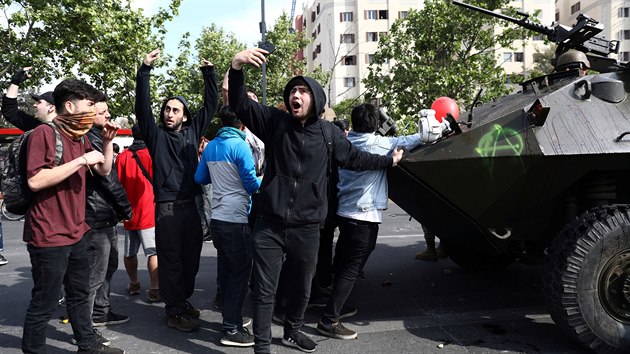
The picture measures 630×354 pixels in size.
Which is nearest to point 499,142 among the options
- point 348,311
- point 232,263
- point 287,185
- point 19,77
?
point 287,185

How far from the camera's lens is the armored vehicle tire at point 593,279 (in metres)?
3.08

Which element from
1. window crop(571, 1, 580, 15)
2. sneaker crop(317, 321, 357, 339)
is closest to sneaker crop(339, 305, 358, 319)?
sneaker crop(317, 321, 357, 339)

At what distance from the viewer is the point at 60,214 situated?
2.99 metres

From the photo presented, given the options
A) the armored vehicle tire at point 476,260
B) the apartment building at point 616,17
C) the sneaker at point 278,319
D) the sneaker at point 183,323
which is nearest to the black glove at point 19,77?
the sneaker at point 183,323

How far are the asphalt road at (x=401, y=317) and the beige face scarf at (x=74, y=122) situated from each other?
4.93 feet

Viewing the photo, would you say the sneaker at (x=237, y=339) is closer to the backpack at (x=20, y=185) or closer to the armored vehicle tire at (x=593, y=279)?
the backpack at (x=20, y=185)

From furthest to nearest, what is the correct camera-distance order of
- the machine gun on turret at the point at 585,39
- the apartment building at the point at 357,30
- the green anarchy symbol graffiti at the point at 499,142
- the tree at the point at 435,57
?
1. the apartment building at the point at 357,30
2. the tree at the point at 435,57
3. the machine gun on turret at the point at 585,39
4. the green anarchy symbol graffiti at the point at 499,142

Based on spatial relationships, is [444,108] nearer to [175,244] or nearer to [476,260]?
[476,260]

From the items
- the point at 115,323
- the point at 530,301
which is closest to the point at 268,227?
the point at 115,323

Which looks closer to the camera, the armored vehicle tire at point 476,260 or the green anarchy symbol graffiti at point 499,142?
the green anarchy symbol graffiti at point 499,142

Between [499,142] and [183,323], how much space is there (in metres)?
2.52

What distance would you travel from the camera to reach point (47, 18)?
14086 mm

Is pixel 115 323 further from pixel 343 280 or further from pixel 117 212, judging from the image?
pixel 343 280

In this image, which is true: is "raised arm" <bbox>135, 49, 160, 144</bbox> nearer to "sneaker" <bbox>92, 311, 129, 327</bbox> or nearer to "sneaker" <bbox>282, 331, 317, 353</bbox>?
"sneaker" <bbox>92, 311, 129, 327</bbox>
